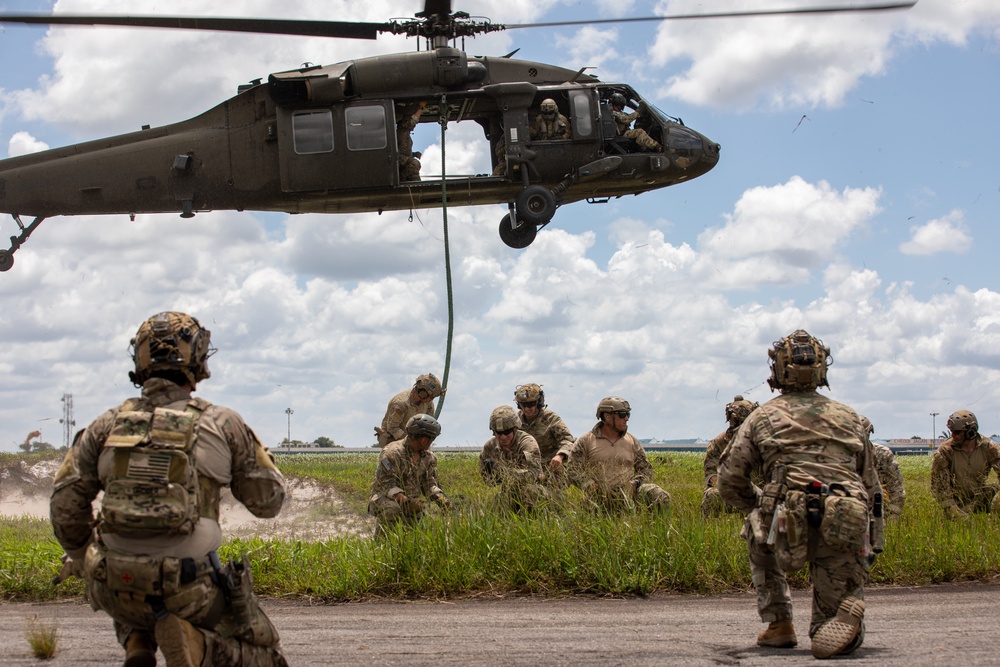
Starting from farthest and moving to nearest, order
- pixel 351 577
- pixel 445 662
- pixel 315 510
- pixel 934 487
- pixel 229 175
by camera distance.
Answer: pixel 315 510, pixel 229 175, pixel 934 487, pixel 351 577, pixel 445 662

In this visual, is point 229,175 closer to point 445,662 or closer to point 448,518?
point 448,518

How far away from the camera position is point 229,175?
49.7 feet

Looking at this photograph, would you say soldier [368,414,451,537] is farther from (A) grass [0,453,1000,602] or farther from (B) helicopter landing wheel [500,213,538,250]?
(B) helicopter landing wheel [500,213,538,250]

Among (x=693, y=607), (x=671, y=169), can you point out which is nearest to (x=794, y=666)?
(x=693, y=607)

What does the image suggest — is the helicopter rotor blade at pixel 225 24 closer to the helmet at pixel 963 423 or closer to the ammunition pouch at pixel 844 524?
the helmet at pixel 963 423

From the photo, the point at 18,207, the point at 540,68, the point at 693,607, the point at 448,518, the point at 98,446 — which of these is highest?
the point at 540,68

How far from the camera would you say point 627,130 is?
51.4 ft

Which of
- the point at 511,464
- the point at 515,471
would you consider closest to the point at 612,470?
the point at 511,464

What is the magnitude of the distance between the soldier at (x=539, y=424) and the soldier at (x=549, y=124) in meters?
4.43

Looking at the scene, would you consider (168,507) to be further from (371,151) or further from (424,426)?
(371,151)

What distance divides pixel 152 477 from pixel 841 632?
3545 millimetres

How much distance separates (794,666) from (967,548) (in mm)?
4454

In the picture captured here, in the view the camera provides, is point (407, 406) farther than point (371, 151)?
No

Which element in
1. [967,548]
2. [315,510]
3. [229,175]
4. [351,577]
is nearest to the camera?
[351,577]
